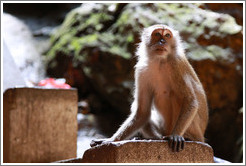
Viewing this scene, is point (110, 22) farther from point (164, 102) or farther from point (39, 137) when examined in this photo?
point (164, 102)

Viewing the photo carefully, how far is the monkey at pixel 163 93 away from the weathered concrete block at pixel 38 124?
5.50ft

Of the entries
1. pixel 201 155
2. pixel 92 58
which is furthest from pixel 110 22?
pixel 201 155

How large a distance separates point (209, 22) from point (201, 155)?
6080 mm

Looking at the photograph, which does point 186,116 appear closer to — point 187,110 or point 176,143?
point 187,110

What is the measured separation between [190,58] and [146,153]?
6.00 metres

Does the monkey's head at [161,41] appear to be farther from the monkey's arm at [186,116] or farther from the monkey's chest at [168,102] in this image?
the monkey's arm at [186,116]

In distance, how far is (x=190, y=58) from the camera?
355 inches

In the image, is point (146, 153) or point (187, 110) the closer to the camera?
point (146, 153)

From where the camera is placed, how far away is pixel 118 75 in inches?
373

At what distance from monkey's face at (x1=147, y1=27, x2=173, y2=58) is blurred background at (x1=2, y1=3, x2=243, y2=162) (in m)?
4.27

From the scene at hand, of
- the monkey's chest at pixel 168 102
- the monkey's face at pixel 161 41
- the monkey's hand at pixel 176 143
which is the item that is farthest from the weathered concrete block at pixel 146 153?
the monkey's face at pixel 161 41

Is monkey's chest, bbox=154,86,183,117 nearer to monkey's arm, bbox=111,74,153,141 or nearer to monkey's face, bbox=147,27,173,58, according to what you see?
monkey's arm, bbox=111,74,153,141

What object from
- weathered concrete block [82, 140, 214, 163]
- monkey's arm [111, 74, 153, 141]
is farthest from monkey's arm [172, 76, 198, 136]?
monkey's arm [111, 74, 153, 141]

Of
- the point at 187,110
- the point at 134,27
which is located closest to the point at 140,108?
the point at 187,110
